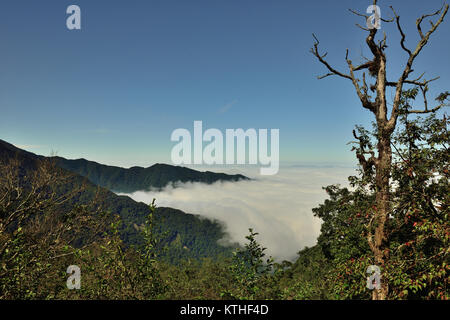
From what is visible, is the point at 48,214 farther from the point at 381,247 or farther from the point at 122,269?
the point at 381,247

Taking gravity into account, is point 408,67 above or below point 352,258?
above

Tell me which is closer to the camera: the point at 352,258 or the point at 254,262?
the point at 254,262

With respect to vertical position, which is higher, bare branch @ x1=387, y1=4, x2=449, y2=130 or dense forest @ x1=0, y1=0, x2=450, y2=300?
bare branch @ x1=387, y1=4, x2=449, y2=130

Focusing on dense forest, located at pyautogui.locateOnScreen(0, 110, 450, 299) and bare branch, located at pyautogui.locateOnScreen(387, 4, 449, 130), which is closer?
dense forest, located at pyautogui.locateOnScreen(0, 110, 450, 299)

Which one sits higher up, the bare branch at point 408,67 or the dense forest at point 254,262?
the bare branch at point 408,67

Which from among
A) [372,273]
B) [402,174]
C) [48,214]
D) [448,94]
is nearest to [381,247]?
[372,273]

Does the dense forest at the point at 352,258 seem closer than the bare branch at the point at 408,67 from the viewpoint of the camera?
Yes

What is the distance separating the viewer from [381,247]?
10.3 meters

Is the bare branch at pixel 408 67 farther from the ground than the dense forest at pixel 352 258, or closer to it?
farther from the ground

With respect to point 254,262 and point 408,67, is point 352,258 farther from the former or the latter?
point 408,67

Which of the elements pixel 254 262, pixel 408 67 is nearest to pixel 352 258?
pixel 254 262

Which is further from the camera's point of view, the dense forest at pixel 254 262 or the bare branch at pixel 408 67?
the bare branch at pixel 408 67

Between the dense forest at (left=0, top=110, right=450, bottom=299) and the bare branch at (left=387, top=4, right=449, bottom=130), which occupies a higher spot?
the bare branch at (left=387, top=4, right=449, bottom=130)
